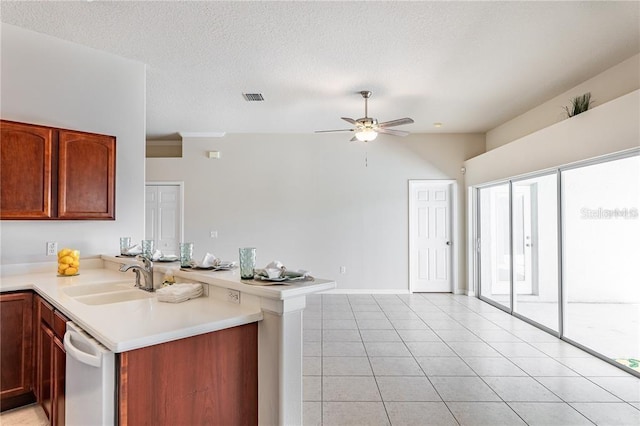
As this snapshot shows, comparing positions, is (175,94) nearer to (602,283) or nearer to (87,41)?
(87,41)

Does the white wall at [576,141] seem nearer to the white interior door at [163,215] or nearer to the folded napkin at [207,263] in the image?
the folded napkin at [207,263]

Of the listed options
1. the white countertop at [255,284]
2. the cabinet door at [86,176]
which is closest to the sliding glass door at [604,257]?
the white countertop at [255,284]

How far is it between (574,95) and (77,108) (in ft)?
18.1

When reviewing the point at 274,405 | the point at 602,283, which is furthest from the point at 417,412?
the point at 602,283

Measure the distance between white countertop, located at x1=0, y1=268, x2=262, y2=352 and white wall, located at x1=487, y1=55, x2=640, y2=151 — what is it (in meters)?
4.29

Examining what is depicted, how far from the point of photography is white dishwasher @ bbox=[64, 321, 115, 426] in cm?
126

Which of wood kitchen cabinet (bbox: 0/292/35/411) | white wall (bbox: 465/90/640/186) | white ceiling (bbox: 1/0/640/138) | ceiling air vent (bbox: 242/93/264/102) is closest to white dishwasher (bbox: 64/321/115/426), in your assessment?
wood kitchen cabinet (bbox: 0/292/35/411)

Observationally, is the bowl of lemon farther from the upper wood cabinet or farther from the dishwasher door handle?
the dishwasher door handle

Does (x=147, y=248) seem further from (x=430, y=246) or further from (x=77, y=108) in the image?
(x=430, y=246)

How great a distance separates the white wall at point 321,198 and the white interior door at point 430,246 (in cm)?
17

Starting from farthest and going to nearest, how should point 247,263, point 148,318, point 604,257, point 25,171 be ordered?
point 604,257
point 25,171
point 247,263
point 148,318

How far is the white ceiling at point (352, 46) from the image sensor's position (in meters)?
2.52

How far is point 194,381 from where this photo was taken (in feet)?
4.76

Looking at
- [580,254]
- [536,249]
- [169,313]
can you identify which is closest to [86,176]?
[169,313]
